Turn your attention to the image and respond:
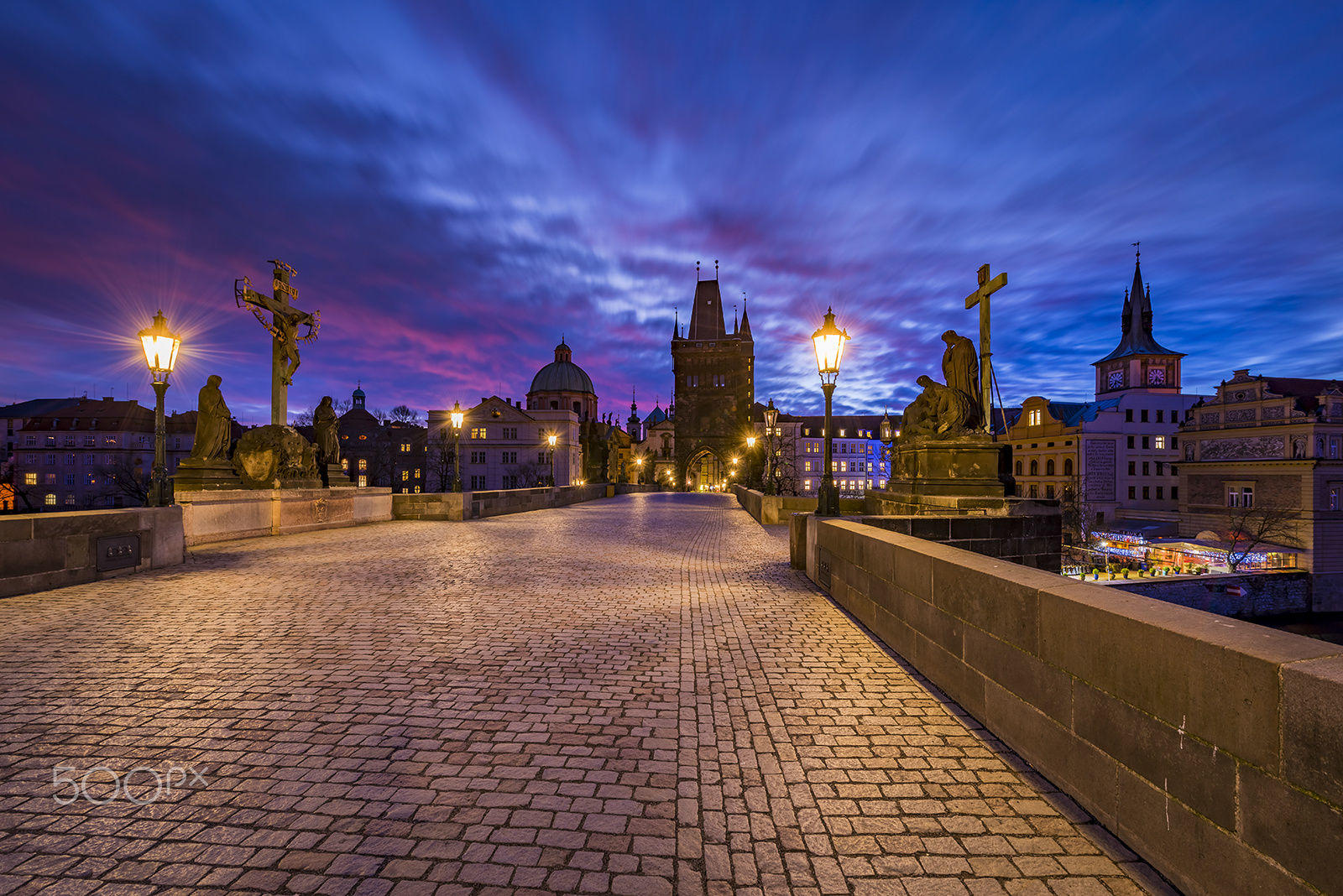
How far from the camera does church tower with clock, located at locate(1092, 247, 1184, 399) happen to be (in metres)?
64.2

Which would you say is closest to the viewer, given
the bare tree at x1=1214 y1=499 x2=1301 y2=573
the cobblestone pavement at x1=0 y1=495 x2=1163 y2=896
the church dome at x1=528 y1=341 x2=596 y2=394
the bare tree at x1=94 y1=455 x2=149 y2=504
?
the cobblestone pavement at x1=0 y1=495 x2=1163 y2=896

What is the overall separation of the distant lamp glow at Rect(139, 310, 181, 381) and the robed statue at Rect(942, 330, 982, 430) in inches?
547

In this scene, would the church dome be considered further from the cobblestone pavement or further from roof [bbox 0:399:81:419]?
the cobblestone pavement

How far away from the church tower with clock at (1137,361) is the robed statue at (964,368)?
67.4 meters

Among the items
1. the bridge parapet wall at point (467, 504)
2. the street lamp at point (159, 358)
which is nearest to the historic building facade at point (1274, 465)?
the bridge parapet wall at point (467, 504)

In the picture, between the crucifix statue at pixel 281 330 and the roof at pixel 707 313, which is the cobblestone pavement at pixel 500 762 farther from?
the roof at pixel 707 313

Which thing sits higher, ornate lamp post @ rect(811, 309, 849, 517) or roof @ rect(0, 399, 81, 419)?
roof @ rect(0, 399, 81, 419)

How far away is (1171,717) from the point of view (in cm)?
215

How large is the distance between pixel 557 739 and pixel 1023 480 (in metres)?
72.1

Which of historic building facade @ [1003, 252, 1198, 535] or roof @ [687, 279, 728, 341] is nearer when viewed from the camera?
historic building facade @ [1003, 252, 1198, 535]

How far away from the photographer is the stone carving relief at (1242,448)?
125ft

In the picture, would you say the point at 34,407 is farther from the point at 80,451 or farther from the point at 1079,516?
the point at 1079,516

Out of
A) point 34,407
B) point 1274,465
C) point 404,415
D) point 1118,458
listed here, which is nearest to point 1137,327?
point 1118,458

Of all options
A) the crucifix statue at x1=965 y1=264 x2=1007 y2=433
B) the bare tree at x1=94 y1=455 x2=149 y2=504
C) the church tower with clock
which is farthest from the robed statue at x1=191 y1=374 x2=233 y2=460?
the church tower with clock
